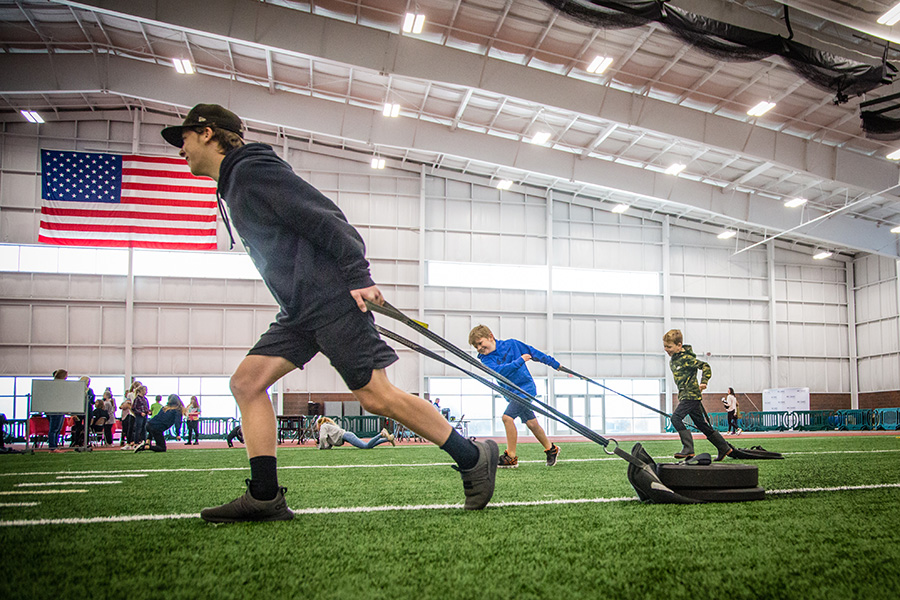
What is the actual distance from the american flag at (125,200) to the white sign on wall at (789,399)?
25.9 m

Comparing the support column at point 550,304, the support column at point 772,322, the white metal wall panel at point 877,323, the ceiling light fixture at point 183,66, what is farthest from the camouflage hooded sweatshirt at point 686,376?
the white metal wall panel at point 877,323

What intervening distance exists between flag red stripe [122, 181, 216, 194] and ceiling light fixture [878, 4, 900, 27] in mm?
17561

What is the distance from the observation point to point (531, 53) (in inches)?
727

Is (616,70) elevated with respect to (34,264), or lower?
elevated

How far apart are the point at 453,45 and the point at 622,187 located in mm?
9116

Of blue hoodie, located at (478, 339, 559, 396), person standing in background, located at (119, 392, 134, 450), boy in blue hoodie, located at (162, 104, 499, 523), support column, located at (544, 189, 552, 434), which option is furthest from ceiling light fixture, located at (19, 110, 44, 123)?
boy in blue hoodie, located at (162, 104, 499, 523)

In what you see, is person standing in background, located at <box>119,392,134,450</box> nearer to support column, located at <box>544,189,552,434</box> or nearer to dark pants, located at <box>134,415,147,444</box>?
dark pants, located at <box>134,415,147,444</box>

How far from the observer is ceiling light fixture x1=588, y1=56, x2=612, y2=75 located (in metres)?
17.3

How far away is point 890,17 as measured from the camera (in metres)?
13.1

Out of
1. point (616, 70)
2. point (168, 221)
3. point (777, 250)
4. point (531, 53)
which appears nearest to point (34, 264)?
point (168, 221)

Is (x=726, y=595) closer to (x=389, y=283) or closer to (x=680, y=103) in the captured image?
(x=680, y=103)

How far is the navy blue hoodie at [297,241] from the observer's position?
114 inches

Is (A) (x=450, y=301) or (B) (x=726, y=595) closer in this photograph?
(B) (x=726, y=595)

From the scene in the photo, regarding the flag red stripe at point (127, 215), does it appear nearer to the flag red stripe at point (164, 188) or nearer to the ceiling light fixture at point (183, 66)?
the flag red stripe at point (164, 188)
